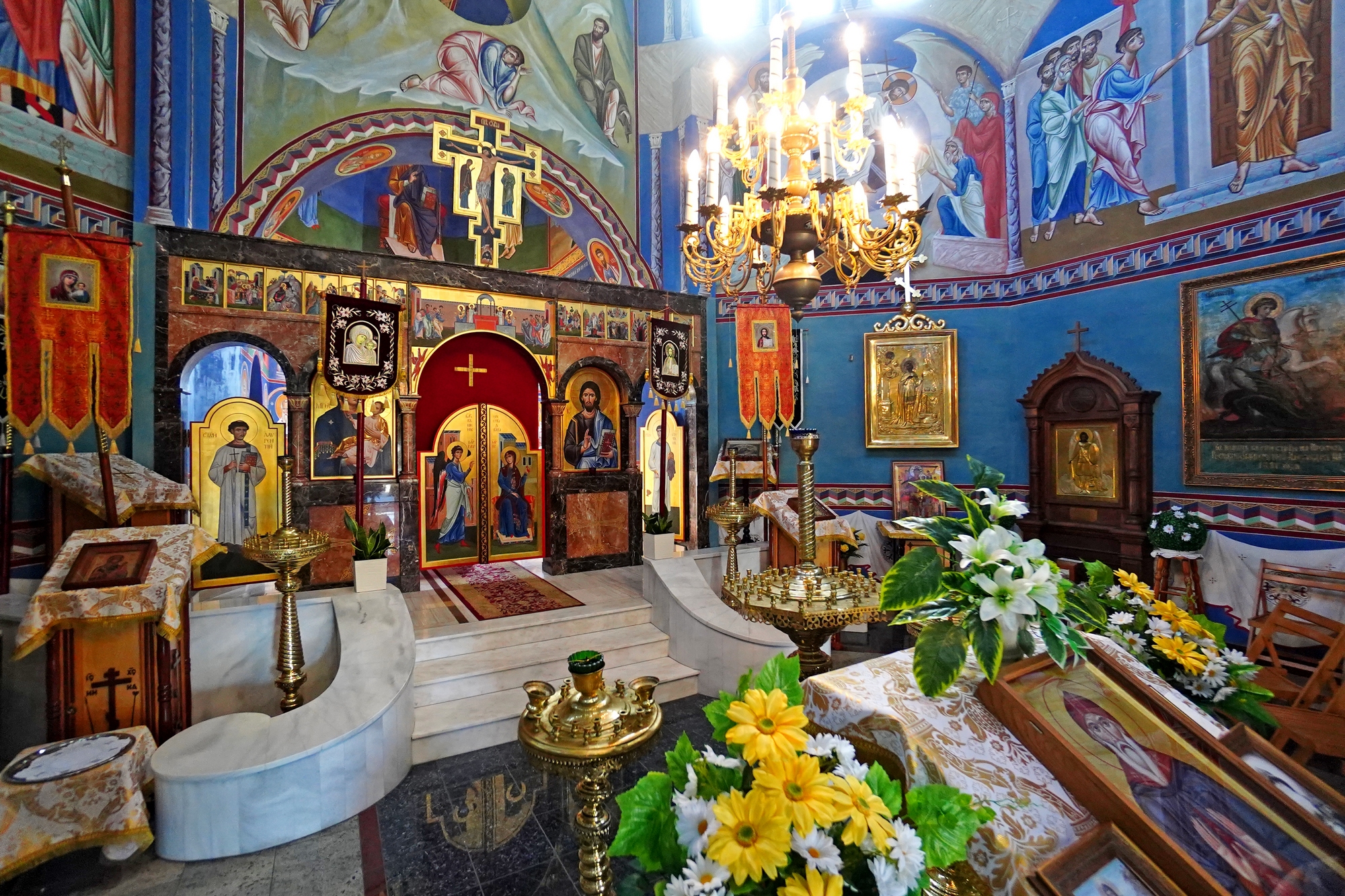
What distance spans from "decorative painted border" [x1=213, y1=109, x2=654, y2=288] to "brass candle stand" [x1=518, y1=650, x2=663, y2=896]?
8.14 meters

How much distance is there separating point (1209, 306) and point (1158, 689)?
26.2 feet

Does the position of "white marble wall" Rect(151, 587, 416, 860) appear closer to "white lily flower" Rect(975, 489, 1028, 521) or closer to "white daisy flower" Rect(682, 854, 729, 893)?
"white daisy flower" Rect(682, 854, 729, 893)

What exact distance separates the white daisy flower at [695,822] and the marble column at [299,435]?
8.06 meters

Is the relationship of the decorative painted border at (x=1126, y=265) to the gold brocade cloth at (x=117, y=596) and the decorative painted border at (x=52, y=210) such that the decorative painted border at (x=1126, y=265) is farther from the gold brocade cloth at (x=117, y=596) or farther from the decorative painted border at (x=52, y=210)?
the gold brocade cloth at (x=117, y=596)

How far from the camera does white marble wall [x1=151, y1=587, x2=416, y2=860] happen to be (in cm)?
373

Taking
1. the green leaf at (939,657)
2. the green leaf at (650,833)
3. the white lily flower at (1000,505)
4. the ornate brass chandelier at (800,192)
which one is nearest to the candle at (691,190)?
the ornate brass chandelier at (800,192)

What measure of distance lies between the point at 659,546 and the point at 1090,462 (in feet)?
20.3

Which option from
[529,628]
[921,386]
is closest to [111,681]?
[529,628]

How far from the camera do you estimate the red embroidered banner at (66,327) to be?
4680 mm

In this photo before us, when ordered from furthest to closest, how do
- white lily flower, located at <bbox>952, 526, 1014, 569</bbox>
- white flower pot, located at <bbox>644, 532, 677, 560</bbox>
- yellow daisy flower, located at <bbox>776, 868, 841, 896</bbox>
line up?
white flower pot, located at <bbox>644, 532, 677, 560</bbox> < white lily flower, located at <bbox>952, 526, 1014, 569</bbox> < yellow daisy flower, located at <bbox>776, 868, 841, 896</bbox>

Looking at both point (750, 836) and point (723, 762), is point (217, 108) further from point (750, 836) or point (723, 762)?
point (750, 836)

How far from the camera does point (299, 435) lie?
770 centimetres

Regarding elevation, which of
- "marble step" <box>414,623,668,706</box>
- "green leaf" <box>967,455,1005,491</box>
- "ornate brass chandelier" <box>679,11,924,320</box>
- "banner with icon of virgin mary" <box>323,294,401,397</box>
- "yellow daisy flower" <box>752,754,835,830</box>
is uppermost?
"ornate brass chandelier" <box>679,11,924,320</box>

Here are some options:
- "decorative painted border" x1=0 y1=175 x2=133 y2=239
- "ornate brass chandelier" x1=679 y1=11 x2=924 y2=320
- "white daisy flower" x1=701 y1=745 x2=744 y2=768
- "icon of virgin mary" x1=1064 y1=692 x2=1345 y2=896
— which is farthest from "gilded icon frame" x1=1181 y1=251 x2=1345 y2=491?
"decorative painted border" x1=0 y1=175 x2=133 y2=239
